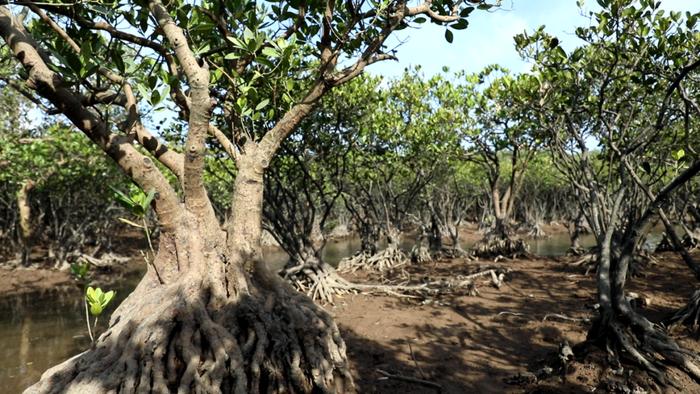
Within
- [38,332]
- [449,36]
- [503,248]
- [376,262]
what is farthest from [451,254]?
[38,332]

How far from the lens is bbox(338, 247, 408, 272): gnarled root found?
600 inches

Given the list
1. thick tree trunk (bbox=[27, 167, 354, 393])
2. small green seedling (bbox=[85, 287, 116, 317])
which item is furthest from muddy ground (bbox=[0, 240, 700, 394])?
small green seedling (bbox=[85, 287, 116, 317])

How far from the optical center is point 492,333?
714cm

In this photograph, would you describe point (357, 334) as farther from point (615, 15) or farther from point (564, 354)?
point (615, 15)

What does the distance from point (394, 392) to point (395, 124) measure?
10.4 m

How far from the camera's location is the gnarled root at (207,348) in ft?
12.2

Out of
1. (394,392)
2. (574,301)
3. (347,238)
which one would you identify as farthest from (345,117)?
(347,238)

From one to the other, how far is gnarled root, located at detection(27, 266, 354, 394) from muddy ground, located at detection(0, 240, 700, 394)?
39.2 inches

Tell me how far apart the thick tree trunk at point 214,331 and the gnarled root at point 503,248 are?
1328 cm

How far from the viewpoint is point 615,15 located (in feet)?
20.6

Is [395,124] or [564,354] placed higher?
[395,124]

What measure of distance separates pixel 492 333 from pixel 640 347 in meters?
2.57

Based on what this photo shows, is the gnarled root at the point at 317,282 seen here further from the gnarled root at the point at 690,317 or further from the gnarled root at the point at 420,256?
the gnarled root at the point at 420,256

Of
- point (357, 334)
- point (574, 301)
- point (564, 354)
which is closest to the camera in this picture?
point (564, 354)
